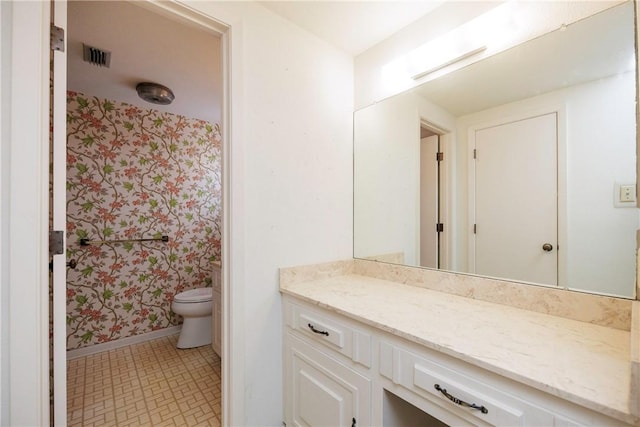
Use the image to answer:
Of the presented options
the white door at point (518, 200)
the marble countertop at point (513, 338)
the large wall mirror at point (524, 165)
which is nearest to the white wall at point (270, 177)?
the marble countertop at point (513, 338)

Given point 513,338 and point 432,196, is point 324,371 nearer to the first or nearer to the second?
point 513,338

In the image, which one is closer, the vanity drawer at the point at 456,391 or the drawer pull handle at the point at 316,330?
the vanity drawer at the point at 456,391

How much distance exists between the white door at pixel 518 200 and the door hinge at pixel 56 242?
1680 millimetres

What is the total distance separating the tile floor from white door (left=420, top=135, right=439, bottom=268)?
4.95 ft

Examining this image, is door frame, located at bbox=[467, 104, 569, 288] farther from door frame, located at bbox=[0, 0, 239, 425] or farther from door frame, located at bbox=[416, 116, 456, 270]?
door frame, located at bbox=[0, 0, 239, 425]

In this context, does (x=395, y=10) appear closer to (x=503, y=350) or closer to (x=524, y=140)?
(x=524, y=140)

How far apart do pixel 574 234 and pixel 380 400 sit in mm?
944

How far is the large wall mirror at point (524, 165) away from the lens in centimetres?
91

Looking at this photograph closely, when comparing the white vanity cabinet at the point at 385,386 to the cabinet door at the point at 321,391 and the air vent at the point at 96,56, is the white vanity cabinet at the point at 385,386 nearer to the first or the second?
the cabinet door at the point at 321,391

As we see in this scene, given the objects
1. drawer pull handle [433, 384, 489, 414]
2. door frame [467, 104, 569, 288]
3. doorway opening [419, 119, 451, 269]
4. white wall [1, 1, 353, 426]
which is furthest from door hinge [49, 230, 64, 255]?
door frame [467, 104, 569, 288]

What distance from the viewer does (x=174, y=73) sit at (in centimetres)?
194

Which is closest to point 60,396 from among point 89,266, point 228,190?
point 228,190

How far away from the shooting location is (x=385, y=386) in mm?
914

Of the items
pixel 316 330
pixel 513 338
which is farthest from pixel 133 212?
pixel 513 338
